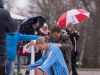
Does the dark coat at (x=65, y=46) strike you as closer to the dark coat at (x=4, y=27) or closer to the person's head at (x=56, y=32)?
the person's head at (x=56, y=32)

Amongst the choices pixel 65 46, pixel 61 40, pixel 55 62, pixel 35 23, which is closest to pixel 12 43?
pixel 61 40

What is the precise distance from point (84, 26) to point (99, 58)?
3.84 meters

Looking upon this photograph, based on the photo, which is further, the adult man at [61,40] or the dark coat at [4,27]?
the adult man at [61,40]

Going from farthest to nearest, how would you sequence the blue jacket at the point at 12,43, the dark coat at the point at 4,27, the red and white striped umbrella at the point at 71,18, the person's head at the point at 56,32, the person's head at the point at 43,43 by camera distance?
the red and white striped umbrella at the point at 71,18, the blue jacket at the point at 12,43, the person's head at the point at 56,32, the person's head at the point at 43,43, the dark coat at the point at 4,27

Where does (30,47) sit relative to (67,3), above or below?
below

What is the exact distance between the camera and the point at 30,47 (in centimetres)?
1071

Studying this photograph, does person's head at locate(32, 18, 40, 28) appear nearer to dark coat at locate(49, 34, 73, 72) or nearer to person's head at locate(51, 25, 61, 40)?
dark coat at locate(49, 34, 73, 72)

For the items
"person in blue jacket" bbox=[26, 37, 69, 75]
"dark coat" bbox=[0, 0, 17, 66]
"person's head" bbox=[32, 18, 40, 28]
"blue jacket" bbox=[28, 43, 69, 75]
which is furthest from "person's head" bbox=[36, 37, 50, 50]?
"person's head" bbox=[32, 18, 40, 28]

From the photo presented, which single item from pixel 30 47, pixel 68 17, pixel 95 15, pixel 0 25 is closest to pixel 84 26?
pixel 95 15

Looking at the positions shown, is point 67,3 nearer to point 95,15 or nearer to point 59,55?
point 95,15

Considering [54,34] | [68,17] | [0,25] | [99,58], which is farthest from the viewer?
[99,58]

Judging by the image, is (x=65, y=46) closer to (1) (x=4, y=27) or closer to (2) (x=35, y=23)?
(1) (x=4, y=27)

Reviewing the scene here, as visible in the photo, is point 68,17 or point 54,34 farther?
point 68,17

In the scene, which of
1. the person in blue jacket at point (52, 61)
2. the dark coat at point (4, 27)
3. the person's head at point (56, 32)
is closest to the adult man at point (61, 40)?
the person's head at point (56, 32)
